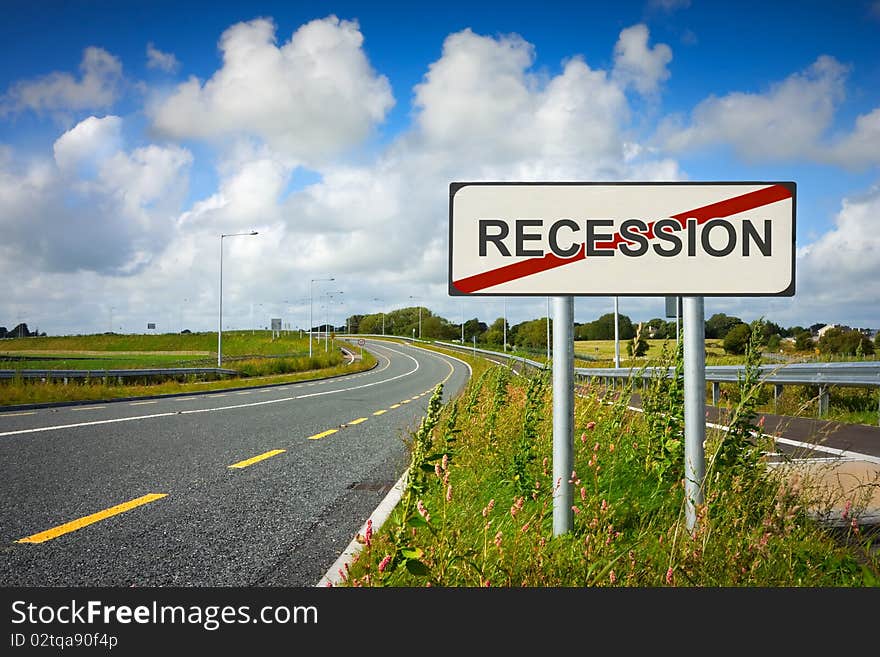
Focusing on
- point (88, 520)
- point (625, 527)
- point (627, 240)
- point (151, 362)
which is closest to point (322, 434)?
point (88, 520)

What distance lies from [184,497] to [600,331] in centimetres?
4867

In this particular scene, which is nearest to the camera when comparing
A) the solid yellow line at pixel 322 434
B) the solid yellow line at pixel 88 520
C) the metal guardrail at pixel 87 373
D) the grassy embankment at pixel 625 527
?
the grassy embankment at pixel 625 527

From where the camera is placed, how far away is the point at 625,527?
4.08 meters

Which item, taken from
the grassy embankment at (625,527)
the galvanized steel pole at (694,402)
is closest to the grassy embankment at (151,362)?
the grassy embankment at (625,527)

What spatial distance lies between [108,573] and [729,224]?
3938 mm

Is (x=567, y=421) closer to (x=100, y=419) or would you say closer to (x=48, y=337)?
A: (x=100, y=419)

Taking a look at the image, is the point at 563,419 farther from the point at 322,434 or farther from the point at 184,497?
the point at 322,434

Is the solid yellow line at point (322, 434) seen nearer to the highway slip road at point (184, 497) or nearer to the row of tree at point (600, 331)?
the highway slip road at point (184, 497)

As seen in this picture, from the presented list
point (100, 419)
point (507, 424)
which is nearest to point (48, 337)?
point (100, 419)

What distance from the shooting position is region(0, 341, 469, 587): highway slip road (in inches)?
153

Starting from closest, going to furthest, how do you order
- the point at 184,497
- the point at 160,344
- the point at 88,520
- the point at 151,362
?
the point at 88,520
the point at 184,497
the point at 151,362
the point at 160,344

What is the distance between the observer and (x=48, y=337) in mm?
85625

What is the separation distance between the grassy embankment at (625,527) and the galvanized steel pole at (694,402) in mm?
133

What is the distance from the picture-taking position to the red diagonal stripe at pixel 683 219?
10.3 ft
